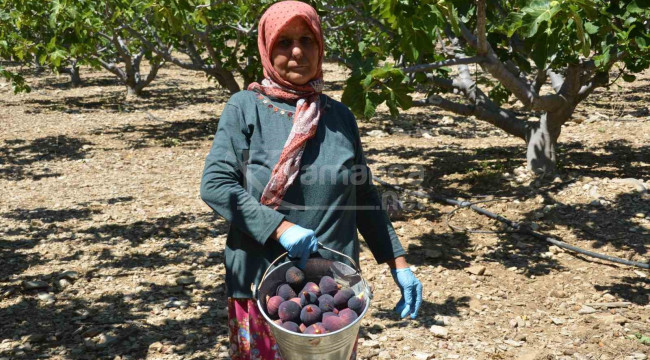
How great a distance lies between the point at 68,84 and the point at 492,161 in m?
15.0

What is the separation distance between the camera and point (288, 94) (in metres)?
2.03

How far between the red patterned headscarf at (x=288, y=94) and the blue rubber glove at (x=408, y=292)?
561mm

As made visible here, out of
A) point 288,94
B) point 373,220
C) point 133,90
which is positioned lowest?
point 133,90

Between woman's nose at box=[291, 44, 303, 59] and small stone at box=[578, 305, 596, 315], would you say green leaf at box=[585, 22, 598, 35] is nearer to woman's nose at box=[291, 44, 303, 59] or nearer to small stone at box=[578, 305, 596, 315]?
small stone at box=[578, 305, 596, 315]

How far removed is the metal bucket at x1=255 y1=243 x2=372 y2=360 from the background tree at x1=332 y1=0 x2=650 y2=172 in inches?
86.1

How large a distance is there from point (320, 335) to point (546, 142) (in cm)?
603

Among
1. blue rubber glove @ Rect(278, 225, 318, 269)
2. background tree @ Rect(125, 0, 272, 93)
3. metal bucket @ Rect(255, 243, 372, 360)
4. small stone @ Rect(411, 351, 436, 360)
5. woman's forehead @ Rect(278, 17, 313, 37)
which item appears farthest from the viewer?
background tree @ Rect(125, 0, 272, 93)

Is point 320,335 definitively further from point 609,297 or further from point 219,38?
point 219,38

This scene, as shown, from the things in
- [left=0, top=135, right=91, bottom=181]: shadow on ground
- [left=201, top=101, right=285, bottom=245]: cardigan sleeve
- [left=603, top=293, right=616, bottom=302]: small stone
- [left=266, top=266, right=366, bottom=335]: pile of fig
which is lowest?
[left=0, top=135, right=91, bottom=181]: shadow on ground

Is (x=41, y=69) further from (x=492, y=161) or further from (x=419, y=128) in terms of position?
(x=492, y=161)

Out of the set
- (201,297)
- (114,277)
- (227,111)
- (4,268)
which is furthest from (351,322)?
(4,268)

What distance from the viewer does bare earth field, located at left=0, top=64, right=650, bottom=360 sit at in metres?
3.91

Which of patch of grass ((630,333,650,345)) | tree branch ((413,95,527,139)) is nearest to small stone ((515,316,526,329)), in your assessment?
patch of grass ((630,333,650,345))

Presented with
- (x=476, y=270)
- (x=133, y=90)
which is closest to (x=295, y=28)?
(x=476, y=270)
